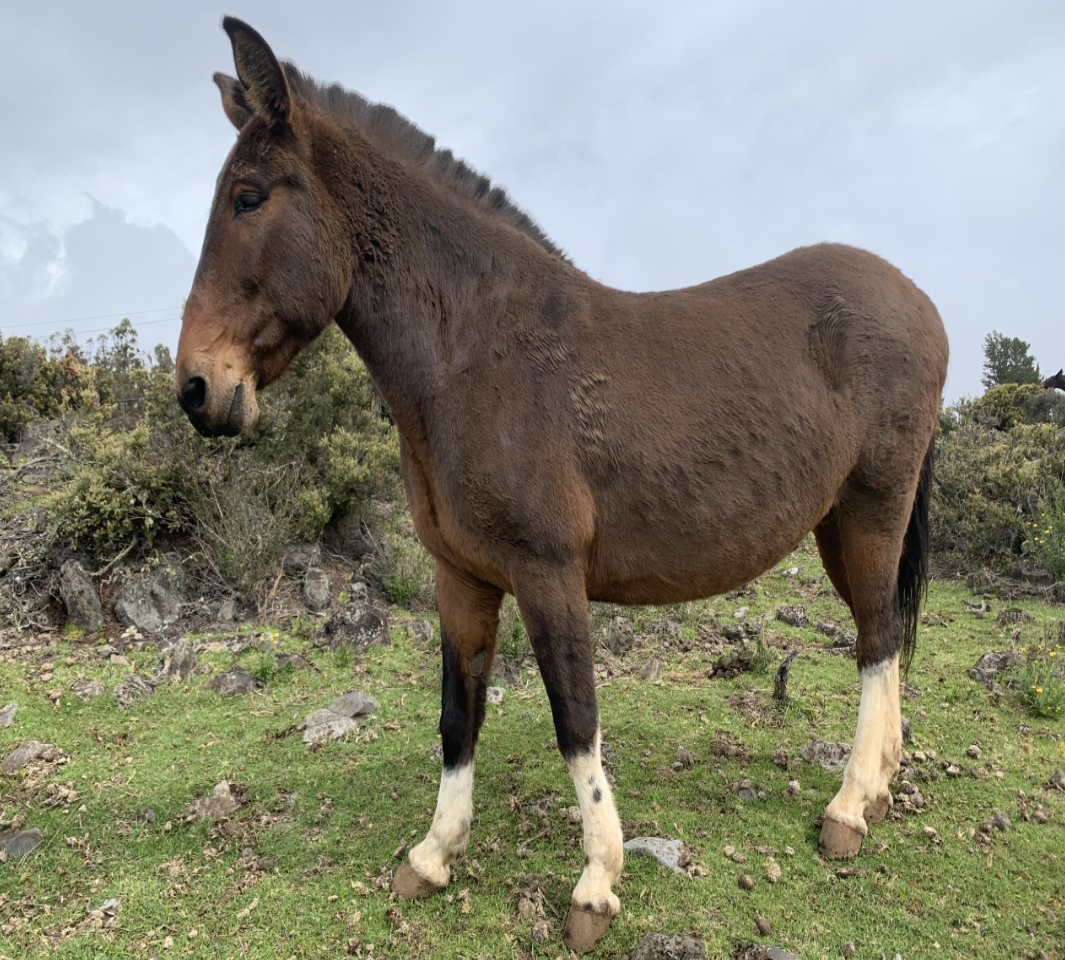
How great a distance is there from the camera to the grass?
2643 millimetres

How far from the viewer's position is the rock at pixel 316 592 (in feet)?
20.9

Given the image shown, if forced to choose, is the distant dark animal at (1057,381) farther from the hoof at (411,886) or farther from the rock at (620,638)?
the hoof at (411,886)

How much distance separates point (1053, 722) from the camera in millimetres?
4312

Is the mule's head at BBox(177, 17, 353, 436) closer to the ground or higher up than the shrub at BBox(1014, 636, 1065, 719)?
higher up

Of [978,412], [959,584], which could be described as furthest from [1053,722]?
[978,412]

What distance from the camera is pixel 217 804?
3424mm

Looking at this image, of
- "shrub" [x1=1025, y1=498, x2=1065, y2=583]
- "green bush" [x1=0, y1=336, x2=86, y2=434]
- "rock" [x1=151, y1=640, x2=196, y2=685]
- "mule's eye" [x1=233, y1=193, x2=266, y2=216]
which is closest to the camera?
"mule's eye" [x1=233, y1=193, x2=266, y2=216]

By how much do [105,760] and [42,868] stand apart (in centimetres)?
90

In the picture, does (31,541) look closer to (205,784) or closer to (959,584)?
(205,784)

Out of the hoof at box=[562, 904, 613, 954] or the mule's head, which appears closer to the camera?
the mule's head

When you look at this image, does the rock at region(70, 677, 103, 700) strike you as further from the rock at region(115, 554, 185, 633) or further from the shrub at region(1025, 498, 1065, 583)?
the shrub at region(1025, 498, 1065, 583)

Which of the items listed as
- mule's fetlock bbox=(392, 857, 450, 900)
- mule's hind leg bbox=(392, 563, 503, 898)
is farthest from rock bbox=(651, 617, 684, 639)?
mule's fetlock bbox=(392, 857, 450, 900)

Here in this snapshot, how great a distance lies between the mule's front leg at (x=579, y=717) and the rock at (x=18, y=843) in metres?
2.51

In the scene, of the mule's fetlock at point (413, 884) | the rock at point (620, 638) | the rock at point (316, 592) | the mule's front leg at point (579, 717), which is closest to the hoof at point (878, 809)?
the mule's front leg at point (579, 717)
